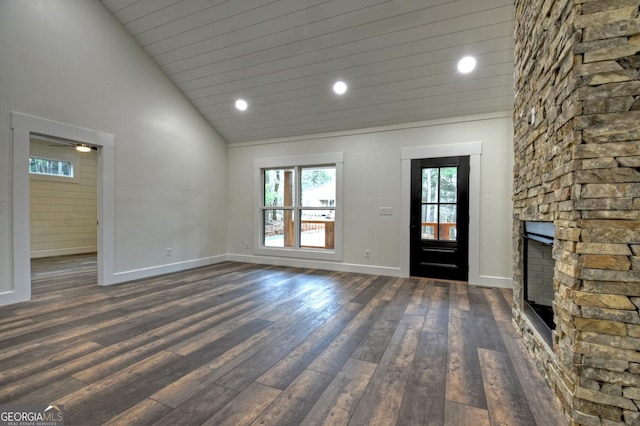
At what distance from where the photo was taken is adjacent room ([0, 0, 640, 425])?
1433 millimetres

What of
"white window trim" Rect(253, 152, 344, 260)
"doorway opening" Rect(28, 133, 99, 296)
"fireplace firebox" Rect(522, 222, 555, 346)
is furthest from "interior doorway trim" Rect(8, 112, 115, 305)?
"fireplace firebox" Rect(522, 222, 555, 346)

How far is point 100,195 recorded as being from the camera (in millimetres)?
4020

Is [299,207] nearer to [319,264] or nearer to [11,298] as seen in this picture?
[319,264]

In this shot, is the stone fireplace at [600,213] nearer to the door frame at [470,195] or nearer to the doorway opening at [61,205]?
the door frame at [470,195]

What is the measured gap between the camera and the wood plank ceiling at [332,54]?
321 cm

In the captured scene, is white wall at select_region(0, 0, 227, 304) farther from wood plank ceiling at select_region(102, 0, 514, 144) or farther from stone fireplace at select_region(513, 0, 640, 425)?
stone fireplace at select_region(513, 0, 640, 425)

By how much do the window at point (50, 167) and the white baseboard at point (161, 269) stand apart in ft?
14.8

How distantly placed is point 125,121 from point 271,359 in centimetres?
415

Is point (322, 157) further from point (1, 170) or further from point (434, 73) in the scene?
point (1, 170)

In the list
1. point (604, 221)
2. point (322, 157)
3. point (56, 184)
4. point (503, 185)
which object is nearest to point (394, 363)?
point (604, 221)

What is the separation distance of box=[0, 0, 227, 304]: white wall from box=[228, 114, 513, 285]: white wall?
1.68 feet

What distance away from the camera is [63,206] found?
6957mm

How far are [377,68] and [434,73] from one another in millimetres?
738

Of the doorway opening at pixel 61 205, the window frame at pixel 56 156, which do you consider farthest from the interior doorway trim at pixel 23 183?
the window frame at pixel 56 156
